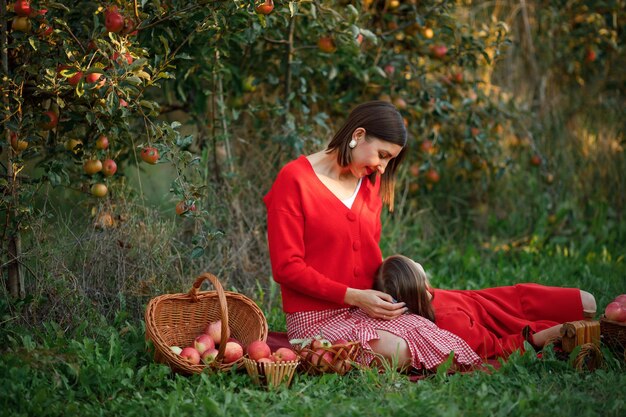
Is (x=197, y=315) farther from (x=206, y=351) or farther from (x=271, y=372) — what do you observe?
(x=271, y=372)

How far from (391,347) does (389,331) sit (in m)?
0.07

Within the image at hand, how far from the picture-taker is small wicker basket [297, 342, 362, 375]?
3293mm

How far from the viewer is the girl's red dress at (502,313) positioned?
3697mm

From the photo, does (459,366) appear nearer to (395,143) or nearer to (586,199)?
(395,143)

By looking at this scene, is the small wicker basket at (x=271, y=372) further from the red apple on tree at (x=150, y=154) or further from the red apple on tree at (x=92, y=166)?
the red apple on tree at (x=92, y=166)

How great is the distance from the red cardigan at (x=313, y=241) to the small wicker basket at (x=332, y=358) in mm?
295

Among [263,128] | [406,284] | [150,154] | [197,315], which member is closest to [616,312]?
[406,284]

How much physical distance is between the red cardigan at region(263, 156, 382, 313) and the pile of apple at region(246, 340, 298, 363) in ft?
1.21

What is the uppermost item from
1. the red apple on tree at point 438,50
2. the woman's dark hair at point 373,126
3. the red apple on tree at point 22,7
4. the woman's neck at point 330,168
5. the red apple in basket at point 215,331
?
the red apple on tree at point 22,7

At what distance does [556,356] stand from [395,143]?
4.02 feet

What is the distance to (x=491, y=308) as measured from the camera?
389 cm

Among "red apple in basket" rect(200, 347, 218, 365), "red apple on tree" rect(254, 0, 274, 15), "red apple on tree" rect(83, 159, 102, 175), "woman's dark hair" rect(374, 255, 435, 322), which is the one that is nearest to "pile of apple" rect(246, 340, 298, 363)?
"red apple in basket" rect(200, 347, 218, 365)

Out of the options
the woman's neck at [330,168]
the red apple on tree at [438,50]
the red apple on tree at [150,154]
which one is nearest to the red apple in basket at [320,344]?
the woman's neck at [330,168]

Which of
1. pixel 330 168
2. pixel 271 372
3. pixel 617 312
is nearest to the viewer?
pixel 271 372
